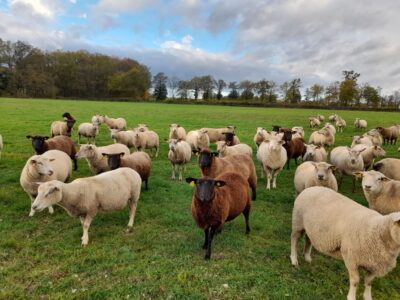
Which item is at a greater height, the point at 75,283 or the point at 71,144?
the point at 71,144

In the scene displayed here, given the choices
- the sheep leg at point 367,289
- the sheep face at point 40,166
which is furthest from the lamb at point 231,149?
the sheep leg at point 367,289

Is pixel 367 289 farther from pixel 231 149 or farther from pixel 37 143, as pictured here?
pixel 37 143

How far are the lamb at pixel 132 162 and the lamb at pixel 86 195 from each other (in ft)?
5.48

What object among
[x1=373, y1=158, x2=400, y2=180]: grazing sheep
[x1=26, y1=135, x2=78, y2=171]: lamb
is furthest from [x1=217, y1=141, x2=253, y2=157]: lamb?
[x1=26, y1=135, x2=78, y2=171]: lamb

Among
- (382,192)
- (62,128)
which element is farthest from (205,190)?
(62,128)

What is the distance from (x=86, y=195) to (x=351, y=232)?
4.84 meters

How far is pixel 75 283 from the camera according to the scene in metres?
4.98

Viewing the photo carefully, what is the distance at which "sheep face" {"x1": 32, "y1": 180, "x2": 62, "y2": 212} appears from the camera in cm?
582

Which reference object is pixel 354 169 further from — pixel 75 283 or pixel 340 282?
pixel 75 283

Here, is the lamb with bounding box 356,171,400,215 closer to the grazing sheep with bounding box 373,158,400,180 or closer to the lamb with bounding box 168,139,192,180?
the grazing sheep with bounding box 373,158,400,180

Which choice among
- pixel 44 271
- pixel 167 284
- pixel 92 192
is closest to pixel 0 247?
pixel 44 271

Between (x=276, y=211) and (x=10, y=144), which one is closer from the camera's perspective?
(x=276, y=211)

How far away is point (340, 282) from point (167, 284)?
2.89 metres

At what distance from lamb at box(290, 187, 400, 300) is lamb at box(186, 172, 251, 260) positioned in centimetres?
127
